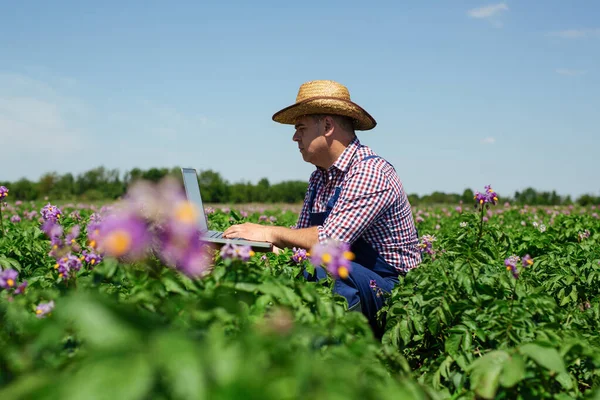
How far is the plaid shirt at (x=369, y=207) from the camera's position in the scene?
12.5 ft

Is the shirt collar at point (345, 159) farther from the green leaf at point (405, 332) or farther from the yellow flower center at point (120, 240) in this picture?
the yellow flower center at point (120, 240)

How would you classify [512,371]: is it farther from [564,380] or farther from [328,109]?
[328,109]

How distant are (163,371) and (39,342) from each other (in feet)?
1.36

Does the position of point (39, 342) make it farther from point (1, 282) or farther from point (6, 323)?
point (1, 282)

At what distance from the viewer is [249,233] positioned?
12.4 feet

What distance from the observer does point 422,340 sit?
11.1 feet

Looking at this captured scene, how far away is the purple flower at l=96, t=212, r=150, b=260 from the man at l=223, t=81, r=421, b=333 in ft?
6.53

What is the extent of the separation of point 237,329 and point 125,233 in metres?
0.47

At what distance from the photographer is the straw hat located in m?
4.37

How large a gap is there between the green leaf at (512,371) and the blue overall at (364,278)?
1610 millimetres

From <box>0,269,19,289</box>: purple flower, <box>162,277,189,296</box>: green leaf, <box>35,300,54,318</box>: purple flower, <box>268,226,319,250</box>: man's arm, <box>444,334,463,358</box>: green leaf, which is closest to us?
<box>162,277,189,296</box>: green leaf

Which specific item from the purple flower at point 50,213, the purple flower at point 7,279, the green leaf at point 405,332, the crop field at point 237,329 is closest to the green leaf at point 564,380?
the crop field at point 237,329

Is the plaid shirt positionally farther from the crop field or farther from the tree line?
the tree line

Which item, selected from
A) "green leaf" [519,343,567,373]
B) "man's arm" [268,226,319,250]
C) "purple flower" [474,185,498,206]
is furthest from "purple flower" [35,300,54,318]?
"purple flower" [474,185,498,206]
